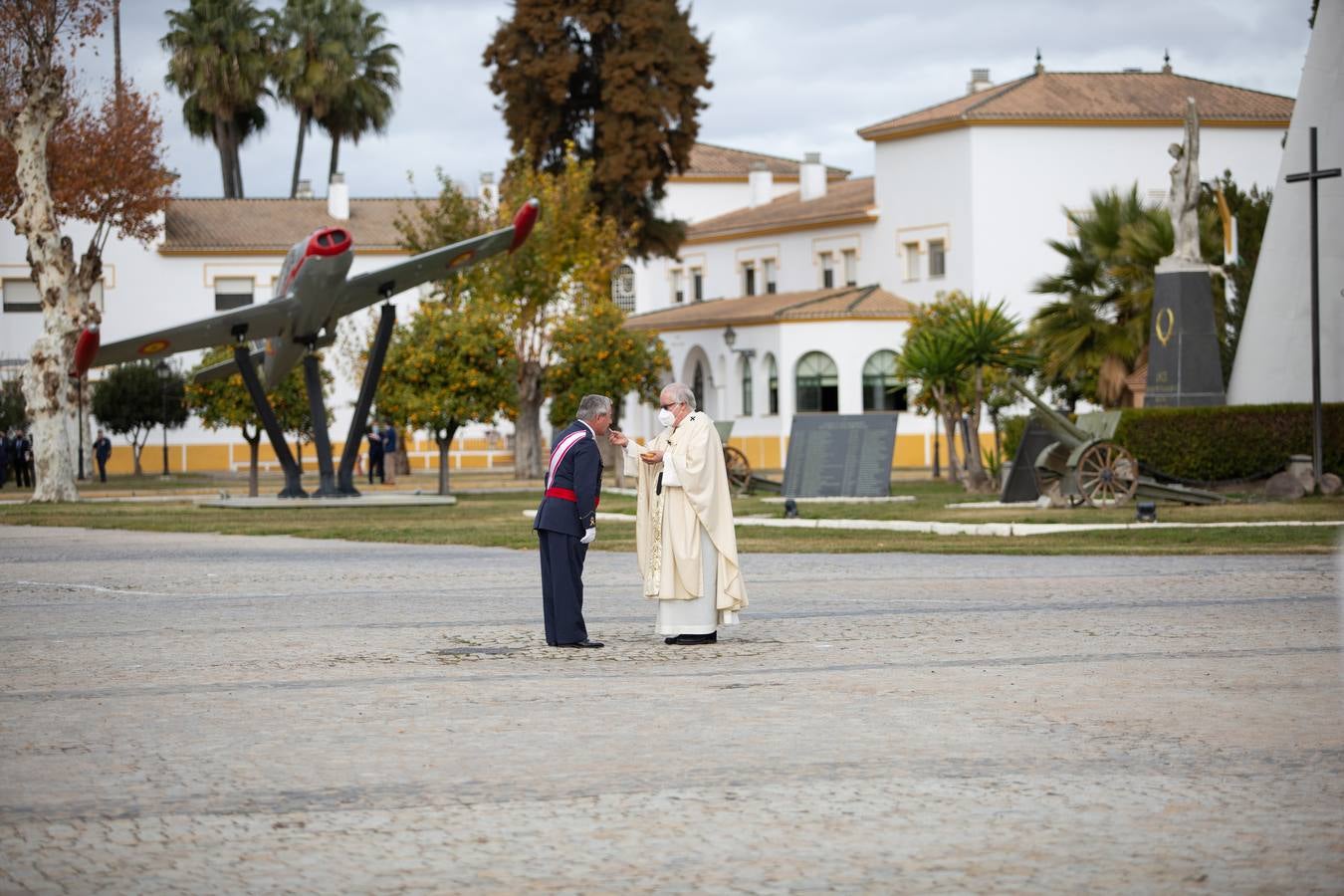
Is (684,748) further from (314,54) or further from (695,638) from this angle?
(314,54)

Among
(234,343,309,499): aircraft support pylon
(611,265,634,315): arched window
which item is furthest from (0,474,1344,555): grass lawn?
(611,265,634,315): arched window

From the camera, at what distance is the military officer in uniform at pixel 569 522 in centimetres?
1229

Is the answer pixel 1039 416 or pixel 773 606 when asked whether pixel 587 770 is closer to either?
pixel 773 606

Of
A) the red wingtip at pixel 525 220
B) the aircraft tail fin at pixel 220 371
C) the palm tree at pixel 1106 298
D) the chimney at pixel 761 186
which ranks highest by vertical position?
the chimney at pixel 761 186

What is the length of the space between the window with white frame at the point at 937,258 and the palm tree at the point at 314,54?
89.3 ft

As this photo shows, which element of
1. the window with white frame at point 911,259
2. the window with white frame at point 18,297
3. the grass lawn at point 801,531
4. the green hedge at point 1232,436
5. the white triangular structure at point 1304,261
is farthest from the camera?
the window with white frame at point 18,297

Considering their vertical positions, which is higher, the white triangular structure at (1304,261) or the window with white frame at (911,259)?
the window with white frame at (911,259)

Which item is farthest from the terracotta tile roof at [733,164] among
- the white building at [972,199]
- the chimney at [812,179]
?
the white building at [972,199]

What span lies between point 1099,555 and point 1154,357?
11793 mm

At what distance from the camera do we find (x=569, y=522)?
1241 centimetres

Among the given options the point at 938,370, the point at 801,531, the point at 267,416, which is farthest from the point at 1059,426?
the point at 267,416

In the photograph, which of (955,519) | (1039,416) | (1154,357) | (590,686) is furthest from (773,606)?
(1154,357)

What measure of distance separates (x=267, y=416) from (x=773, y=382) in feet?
92.4

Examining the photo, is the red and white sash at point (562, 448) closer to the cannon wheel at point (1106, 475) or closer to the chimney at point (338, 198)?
the cannon wheel at point (1106, 475)
